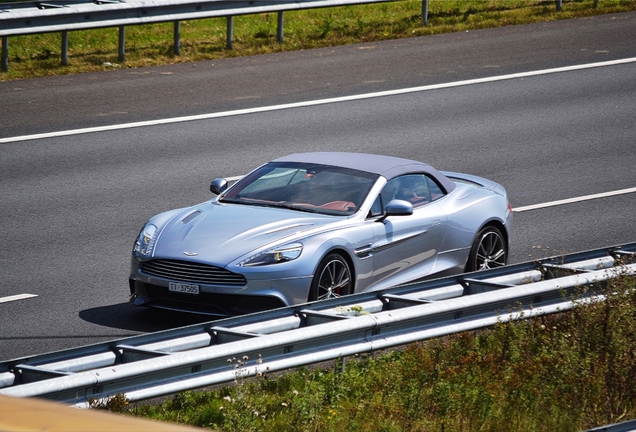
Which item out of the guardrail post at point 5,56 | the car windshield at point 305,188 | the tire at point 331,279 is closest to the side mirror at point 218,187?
the car windshield at point 305,188

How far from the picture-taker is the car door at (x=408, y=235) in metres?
10.0

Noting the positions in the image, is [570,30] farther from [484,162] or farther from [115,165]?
[115,165]

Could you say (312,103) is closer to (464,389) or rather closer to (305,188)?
(305,188)

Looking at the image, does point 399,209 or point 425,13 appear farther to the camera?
point 425,13

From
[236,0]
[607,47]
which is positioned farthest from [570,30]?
[236,0]

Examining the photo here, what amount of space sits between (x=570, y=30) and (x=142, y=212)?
1246cm

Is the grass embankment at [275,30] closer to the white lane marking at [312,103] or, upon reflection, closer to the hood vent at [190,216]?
the white lane marking at [312,103]

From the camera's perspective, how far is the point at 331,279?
31.4 feet

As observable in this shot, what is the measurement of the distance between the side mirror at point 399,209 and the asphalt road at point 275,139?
2.03 m

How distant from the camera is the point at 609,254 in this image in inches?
374

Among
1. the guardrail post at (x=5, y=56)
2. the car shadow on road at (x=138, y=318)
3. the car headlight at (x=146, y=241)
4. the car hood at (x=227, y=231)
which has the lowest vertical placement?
the car shadow on road at (x=138, y=318)

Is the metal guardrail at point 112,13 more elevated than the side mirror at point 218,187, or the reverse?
the metal guardrail at point 112,13

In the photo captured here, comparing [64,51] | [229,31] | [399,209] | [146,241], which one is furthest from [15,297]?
[229,31]

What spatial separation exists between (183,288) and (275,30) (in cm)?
1338
